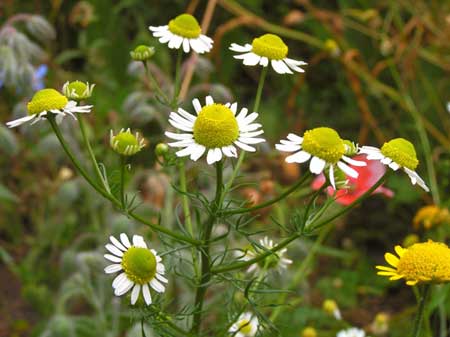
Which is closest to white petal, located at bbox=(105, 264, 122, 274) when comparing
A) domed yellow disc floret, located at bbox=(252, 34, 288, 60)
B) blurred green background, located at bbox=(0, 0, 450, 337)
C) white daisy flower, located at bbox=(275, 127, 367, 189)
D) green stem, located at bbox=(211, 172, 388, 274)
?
green stem, located at bbox=(211, 172, 388, 274)

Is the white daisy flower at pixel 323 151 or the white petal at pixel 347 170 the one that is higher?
the white daisy flower at pixel 323 151

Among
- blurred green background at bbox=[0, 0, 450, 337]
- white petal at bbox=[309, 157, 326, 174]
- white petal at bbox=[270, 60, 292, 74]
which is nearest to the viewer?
white petal at bbox=[309, 157, 326, 174]

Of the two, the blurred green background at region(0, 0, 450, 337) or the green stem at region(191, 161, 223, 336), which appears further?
the blurred green background at region(0, 0, 450, 337)

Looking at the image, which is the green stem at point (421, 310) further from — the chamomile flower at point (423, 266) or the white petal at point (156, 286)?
the white petal at point (156, 286)

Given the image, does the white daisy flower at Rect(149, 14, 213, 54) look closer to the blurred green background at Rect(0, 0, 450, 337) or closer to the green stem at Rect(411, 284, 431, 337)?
the green stem at Rect(411, 284, 431, 337)

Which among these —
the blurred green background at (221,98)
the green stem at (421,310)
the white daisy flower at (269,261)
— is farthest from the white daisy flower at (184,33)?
the blurred green background at (221,98)

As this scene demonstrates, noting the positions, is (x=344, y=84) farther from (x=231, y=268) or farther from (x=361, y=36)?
(x=231, y=268)
